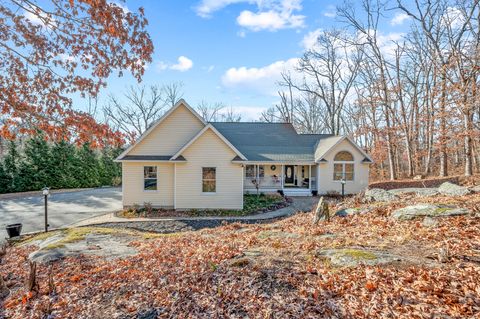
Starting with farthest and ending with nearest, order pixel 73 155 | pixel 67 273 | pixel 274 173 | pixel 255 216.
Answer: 1. pixel 73 155
2. pixel 274 173
3. pixel 255 216
4. pixel 67 273

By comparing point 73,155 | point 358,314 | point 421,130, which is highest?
point 421,130

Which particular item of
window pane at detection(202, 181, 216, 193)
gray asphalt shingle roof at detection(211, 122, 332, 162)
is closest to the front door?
gray asphalt shingle roof at detection(211, 122, 332, 162)

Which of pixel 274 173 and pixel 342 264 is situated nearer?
pixel 342 264

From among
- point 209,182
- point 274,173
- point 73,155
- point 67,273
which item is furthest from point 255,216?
point 73,155

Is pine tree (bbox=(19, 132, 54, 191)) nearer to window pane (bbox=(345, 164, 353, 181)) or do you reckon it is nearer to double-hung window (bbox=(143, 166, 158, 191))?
double-hung window (bbox=(143, 166, 158, 191))

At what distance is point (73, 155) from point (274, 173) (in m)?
19.8

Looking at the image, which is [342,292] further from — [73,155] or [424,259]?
[73,155]

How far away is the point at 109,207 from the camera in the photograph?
54.6ft

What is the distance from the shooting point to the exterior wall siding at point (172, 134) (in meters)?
15.0

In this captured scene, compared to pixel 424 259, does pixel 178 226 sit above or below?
below

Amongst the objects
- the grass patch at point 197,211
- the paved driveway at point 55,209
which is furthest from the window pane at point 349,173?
the paved driveway at point 55,209

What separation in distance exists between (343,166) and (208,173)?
10.6 metres

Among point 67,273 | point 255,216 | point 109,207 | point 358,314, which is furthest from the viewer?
point 109,207

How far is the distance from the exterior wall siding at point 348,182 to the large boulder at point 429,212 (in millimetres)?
12206
